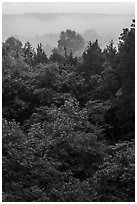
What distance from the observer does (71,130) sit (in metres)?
11.4

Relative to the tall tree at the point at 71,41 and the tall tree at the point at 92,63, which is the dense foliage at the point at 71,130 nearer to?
the tall tree at the point at 92,63

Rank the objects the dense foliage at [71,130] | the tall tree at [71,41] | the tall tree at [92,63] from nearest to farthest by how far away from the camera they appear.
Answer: the dense foliage at [71,130]
the tall tree at [92,63]
the tall tree at [71,41]

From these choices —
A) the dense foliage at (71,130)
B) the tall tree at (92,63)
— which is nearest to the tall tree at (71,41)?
the dense foliage at (71,130)

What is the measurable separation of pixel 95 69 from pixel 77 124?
15.7 ft

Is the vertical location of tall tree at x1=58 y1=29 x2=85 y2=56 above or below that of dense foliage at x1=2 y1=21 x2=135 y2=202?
above

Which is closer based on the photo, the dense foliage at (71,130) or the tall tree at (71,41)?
the dense foliage at (71,130)

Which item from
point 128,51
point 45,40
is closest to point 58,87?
point 128,51

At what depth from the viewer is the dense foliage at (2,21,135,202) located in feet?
31.8

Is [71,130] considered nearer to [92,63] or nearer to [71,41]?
[92,63]

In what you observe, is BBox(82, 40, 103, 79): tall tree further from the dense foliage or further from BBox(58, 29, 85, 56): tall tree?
BBox(58, 29, 85, 56): tall tree

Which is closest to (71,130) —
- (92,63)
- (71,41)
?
(92,63)

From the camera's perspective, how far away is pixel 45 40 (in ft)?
109

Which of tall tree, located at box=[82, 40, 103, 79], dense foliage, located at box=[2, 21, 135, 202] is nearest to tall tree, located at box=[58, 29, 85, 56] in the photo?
dense foliage, located at box=[2, 21, 135, 202]

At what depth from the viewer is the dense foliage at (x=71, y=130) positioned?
9703 millimetres
